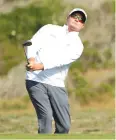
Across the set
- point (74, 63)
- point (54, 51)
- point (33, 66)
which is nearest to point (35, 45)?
point (54, 51)

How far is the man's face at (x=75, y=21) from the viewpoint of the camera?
561 centimetres

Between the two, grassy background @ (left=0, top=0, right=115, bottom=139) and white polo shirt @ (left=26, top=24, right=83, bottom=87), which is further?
grassy background @ (left=0, top=0, right=115, bottom=139)

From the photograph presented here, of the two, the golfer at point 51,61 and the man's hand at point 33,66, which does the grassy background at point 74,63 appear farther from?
the man's hand at point 33,66

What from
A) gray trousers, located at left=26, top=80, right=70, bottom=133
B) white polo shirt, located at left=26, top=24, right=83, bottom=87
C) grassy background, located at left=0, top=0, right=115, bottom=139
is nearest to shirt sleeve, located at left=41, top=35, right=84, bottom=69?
white polo shirt, located at left=26, top=24, right=83, bottom=87

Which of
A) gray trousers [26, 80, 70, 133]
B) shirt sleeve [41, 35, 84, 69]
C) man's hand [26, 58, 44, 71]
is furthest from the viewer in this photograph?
gray trousers [26, 80, 70, 133]

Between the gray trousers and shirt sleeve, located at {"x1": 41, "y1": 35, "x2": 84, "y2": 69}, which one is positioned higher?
shirt sleeve, located at {"x1": 41, "y1": 35, "x2": 84, "y2": 69}

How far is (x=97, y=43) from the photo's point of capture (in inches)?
582

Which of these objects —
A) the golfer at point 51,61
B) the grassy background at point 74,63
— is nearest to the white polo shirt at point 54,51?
the golfer at point 51,61

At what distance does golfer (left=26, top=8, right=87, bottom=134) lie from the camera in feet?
17.9

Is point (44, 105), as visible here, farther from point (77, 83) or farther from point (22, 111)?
point (77, 83)

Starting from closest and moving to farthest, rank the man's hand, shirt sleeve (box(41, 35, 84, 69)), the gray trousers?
the man's hand → shirt sleeve (box(41, 35, 84, 69)) → the gray trousers

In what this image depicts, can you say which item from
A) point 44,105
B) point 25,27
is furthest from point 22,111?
point 44,105

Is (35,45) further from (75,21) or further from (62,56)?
(75,21)

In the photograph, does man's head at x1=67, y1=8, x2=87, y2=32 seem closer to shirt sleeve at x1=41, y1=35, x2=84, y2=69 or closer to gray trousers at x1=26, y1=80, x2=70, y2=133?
shirt sleeve at x1=41, y1=35, x2=84, y2=69
